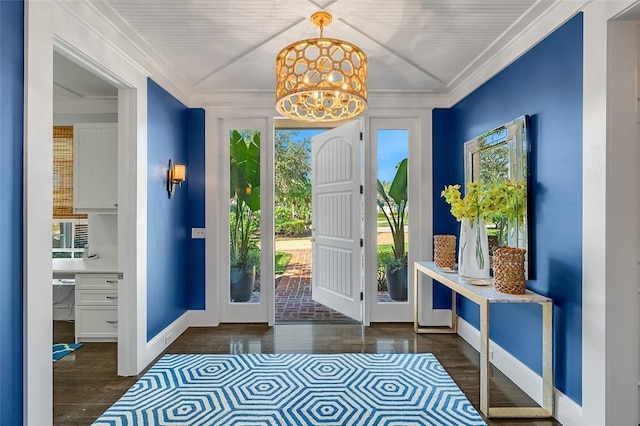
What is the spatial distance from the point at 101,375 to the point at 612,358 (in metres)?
3.60

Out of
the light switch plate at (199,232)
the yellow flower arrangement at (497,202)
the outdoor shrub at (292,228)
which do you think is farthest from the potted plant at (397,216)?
the outdoor shrub at (292,228)

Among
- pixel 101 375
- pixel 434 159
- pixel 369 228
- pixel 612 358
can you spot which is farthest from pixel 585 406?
pixel 101 375

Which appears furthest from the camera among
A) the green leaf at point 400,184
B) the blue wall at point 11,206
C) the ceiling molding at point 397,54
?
the green leaf at point 400,184

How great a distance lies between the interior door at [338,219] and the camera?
4035mm

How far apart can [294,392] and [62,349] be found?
248 centimetres

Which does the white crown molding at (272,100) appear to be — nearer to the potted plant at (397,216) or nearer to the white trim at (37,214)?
the potted plant at (397,216)

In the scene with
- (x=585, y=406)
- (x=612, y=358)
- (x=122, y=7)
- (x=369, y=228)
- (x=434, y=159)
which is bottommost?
(x=585, y=406)

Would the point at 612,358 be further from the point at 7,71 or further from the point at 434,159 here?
the point at 7,71

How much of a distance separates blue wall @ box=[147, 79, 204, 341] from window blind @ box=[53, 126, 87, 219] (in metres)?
1.47

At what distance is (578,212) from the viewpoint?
2043mm

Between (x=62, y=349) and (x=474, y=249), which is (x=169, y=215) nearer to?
(x=62, y=349)

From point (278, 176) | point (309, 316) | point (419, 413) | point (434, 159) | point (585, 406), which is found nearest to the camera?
point (585, 406)

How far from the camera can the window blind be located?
407cm

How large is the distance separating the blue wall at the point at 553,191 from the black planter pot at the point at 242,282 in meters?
2.62
